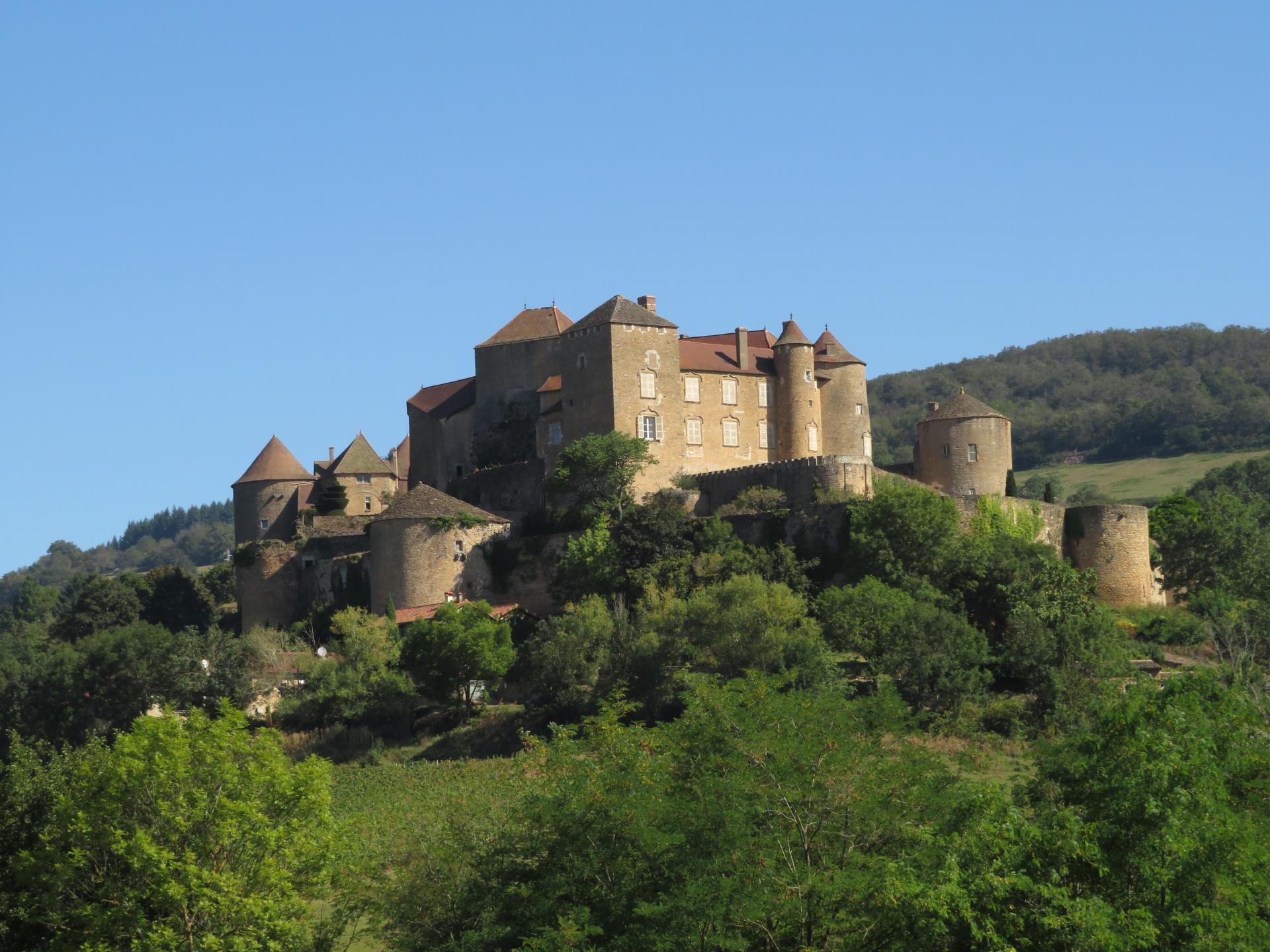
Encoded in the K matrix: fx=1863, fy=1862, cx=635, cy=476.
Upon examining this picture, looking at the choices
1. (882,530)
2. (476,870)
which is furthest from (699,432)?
Answer: (476,870)

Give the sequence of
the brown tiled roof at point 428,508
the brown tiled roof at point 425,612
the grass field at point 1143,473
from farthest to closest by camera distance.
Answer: the grass field at point 1143,473 → the brown tiled roof at point 428,508 → the brown tiled roof at point 425,612

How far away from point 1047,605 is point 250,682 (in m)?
23.7

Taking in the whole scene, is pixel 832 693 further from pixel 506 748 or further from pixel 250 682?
pixel 250 682

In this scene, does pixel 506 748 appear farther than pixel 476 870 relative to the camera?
Yes

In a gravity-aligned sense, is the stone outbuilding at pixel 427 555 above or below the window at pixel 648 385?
below

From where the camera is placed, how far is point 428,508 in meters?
59.6

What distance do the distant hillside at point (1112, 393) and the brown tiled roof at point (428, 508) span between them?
58.9 metres

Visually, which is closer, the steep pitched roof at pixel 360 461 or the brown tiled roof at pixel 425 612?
the brown tiled roof at pixel 425 612

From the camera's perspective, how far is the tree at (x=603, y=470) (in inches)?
2333

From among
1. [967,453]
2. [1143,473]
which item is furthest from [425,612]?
[1143,473]

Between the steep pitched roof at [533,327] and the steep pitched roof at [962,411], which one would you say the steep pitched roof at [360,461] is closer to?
the steep pitched roof at [533,327]

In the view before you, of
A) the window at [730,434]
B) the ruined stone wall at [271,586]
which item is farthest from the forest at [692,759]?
the window at [730,434]

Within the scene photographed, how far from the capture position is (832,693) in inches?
1677

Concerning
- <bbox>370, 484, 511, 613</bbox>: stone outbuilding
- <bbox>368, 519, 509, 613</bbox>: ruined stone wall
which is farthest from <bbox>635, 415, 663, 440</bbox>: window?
<bbox>368, 519, 509, 613</bbox>: ruined stone wall
